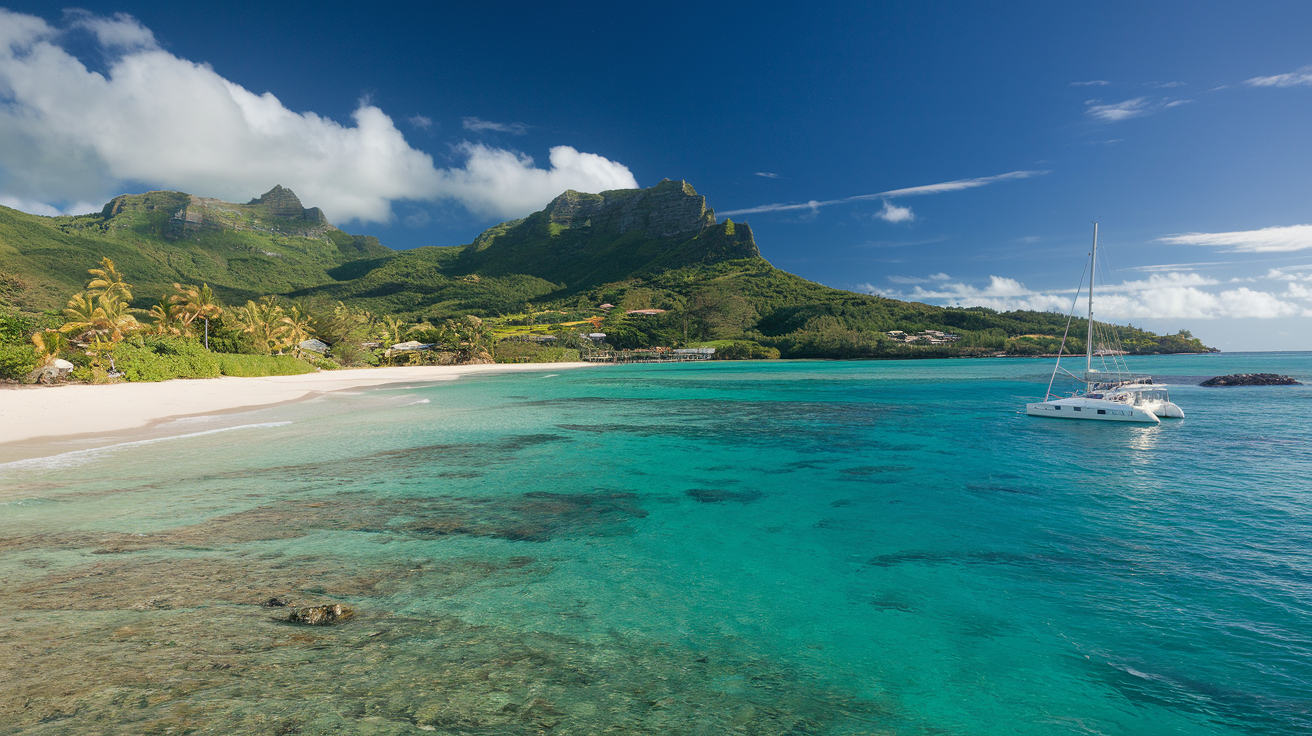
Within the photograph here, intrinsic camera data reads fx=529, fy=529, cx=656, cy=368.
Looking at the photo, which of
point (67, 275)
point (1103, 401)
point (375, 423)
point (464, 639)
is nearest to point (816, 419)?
point (1103, 401)

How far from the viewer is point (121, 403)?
76.2 feet

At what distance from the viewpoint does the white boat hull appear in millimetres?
22641

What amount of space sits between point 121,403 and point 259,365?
22716 mm

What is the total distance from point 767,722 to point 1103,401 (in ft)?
88.4

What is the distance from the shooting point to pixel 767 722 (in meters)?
4.16

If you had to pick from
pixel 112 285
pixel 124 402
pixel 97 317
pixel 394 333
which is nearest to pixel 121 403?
pixel 124 402

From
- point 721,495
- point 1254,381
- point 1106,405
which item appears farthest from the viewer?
point 1254,381

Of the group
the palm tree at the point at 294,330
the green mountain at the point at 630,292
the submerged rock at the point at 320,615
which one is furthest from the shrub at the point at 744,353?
the submerged rock at the point at 320,615

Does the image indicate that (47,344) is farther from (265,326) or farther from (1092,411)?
(1092,411)

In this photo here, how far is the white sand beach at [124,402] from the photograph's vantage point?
58.8 feet

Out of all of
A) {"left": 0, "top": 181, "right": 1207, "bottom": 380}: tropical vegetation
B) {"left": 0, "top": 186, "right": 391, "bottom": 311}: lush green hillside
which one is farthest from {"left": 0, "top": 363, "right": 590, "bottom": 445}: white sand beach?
{"left": 0, "top": 186, "right": 391, "bottom": 311}: lush green hillside

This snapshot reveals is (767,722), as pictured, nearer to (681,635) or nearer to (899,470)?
(681,635)

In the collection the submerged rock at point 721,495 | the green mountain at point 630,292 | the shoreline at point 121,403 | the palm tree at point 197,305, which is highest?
the green mountain at point 630,292

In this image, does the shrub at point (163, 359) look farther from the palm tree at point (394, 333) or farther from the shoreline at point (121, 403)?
the palm tree at point (394, 333)
